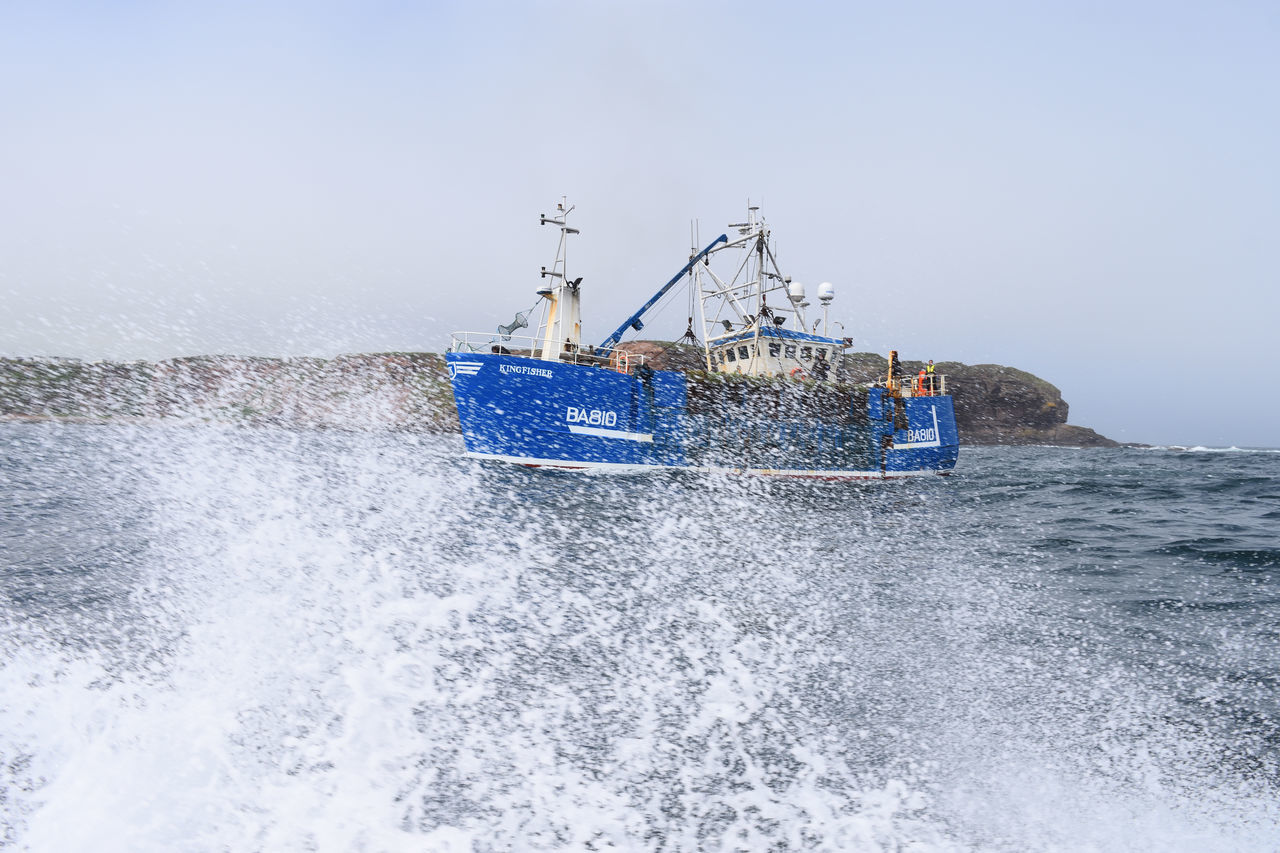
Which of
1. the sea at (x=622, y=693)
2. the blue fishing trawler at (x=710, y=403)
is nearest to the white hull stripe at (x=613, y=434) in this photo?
the blue fishing trawler at (x=710, y=403)

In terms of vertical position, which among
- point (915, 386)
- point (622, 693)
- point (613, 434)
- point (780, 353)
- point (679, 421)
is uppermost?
point (780, 353)

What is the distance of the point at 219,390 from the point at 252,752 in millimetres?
152283

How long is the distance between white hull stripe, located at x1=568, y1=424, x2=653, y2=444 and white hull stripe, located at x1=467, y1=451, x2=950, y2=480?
987 mm

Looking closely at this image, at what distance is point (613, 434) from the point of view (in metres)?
22.5

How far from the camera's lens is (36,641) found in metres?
5.81

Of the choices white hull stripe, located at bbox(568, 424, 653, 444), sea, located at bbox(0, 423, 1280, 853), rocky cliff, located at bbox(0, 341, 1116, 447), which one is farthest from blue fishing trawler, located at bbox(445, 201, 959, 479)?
rocky cliff, located at bbox(0, 341, 1116, 447)

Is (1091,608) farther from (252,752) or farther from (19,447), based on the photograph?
(19,447)

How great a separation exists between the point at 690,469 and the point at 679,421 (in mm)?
2025

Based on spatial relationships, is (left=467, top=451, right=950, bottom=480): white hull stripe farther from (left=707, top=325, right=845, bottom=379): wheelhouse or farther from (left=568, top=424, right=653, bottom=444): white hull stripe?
(left=707, top=325, right=845, bottom=379): wheelhouse

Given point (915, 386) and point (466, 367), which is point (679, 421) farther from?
point (915, 386)

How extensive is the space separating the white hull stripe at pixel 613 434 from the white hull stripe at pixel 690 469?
99 cm

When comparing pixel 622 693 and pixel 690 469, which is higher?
pixel 690 469

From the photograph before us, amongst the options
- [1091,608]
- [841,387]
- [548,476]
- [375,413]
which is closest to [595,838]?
[1091,608]

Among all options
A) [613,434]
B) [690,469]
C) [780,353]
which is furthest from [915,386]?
[613,434]
